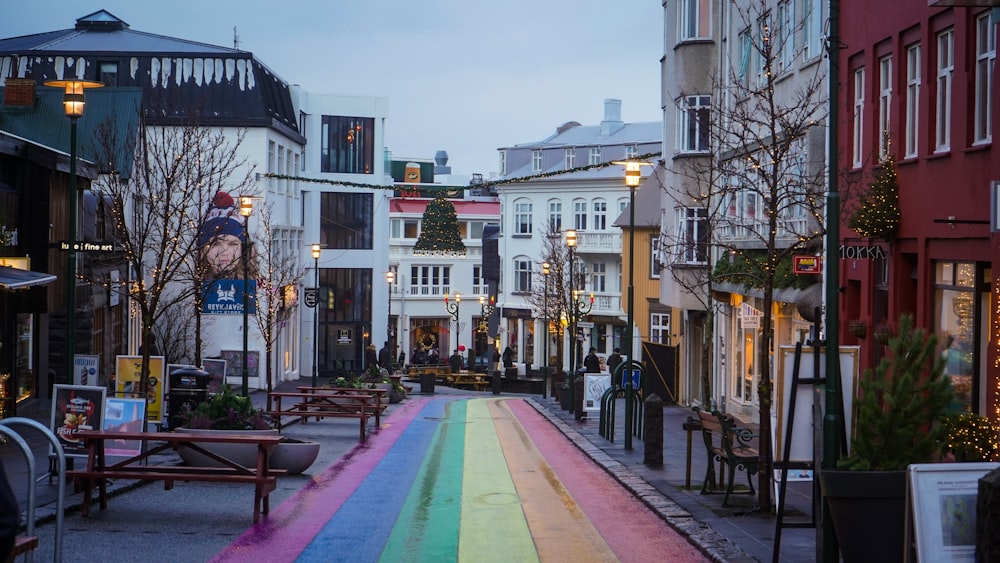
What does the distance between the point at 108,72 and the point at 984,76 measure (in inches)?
1615

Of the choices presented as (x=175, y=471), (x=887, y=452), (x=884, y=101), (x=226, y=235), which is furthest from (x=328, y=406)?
(x=887, y=452)

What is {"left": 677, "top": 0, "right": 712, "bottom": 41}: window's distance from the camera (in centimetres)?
→ 3569

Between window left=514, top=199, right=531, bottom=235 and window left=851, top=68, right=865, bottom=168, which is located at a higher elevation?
window left=514, top=199, right=531, bottom=235

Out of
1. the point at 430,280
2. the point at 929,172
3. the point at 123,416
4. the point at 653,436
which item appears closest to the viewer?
the point at 123,416

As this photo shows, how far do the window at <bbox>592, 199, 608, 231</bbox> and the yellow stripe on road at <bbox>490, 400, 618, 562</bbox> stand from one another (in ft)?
168

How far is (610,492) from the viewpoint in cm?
1755

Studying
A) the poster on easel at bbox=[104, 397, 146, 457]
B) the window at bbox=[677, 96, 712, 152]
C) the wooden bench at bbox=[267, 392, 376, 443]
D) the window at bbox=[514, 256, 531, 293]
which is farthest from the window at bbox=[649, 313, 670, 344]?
the poster on easel at bbox=[104, 397, 146, 457]

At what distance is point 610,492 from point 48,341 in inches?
701

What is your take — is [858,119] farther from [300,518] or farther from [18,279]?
[18,279]

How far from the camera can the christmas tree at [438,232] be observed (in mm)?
92438

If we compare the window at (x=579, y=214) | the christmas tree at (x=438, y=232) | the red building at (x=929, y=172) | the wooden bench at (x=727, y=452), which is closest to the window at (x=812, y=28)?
the red building at (x=929, y=172)

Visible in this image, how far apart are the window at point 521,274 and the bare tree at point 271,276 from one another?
82.9 feet

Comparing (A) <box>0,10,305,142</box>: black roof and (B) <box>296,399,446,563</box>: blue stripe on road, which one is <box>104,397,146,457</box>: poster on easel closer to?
(B) <box>296,399,446,563</box>: blue stripe on road

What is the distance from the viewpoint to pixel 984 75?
16359mm
